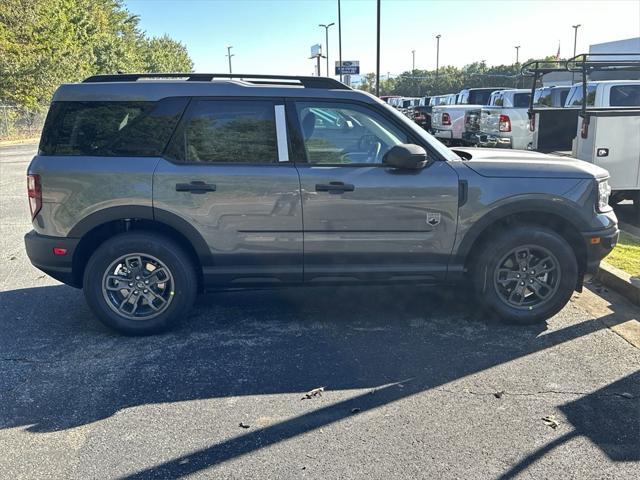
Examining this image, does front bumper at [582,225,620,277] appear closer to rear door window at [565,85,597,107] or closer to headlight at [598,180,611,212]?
headlight at [598,180,611,212]

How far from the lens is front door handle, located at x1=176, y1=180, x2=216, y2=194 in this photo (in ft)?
13.9

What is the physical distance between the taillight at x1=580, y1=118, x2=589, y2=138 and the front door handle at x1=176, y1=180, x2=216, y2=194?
6.31 m

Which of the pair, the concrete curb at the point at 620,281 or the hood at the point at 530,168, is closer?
the hood at the point at 530,168

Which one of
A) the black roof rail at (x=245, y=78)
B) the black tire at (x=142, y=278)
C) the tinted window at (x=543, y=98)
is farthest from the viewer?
the tinted window at (x=543, y=98)

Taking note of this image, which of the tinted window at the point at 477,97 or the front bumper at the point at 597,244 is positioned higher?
the tinted window at the point at 477,97

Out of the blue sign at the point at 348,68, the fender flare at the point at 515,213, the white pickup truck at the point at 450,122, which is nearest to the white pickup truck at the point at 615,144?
the fender flare at the point at 515,213

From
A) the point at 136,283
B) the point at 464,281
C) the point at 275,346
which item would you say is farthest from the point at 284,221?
the point at 464,281

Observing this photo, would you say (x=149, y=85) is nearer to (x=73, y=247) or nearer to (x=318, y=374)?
(x=73, y=247)

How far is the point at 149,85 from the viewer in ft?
14.3

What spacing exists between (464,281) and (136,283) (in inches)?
106

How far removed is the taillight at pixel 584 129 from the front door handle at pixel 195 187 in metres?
6.31

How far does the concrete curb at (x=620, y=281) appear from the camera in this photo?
201 inches

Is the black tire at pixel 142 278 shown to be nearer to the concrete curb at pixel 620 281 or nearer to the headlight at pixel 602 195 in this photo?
the headlight at pixel 602 195

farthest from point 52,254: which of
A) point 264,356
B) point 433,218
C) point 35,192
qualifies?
point 433,218
